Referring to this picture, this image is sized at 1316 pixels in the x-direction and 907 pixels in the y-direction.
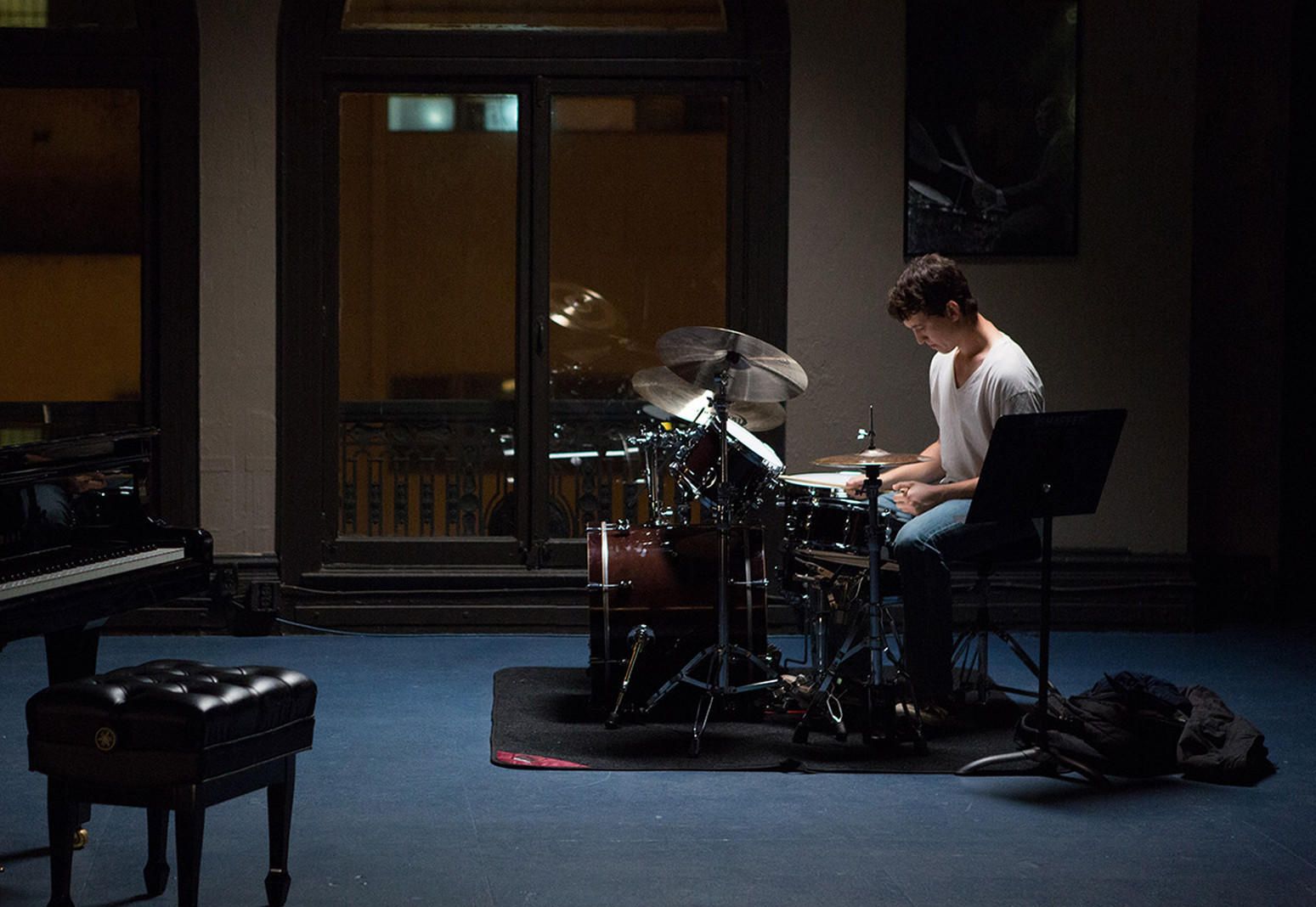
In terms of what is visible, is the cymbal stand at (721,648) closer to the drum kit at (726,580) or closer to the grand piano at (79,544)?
the drum kit at (726,580)

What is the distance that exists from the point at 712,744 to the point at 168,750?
207 centimetres

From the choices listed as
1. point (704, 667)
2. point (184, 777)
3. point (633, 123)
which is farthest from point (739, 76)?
point (184, 777)

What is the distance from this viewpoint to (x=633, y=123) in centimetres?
668

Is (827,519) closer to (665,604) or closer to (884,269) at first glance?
(665,604)

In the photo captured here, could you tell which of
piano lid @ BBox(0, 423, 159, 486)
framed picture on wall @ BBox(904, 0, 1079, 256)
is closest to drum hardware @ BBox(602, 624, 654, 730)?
piano lid @ BBox(0, 423, 159, 486)

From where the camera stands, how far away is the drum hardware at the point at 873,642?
4.53 metres

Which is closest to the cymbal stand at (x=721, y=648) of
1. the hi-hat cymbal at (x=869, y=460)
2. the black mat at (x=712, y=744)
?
the black mat at (x=712, y=744)

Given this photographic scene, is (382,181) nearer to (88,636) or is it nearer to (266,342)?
(266,342)

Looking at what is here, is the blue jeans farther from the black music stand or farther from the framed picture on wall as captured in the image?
the framed picture on wall

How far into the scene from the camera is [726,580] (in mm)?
4902

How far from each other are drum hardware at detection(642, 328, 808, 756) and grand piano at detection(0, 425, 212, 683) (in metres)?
1.51

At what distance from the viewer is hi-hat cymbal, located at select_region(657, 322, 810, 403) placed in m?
4.71

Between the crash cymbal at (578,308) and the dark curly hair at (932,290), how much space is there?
202 cm

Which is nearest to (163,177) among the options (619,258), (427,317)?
(427,317)
